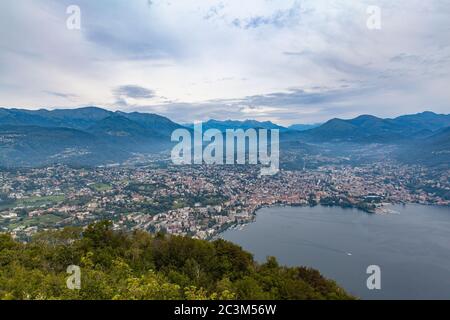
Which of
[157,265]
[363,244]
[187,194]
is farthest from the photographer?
[187,194]

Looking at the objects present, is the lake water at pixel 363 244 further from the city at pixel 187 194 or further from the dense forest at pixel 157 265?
the dense forest at pixel 157 265

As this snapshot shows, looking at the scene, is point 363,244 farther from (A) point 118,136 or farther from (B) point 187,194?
(A) point 118,136

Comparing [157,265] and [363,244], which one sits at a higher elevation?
[157,265]

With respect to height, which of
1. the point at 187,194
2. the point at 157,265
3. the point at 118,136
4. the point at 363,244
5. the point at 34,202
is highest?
the point at 118,136

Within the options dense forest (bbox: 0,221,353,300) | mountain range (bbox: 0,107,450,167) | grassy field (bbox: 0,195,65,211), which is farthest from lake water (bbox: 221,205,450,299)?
mountain range (bbox: 0,107,450,167)

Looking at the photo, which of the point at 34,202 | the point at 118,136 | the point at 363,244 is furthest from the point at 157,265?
the point at 118,136

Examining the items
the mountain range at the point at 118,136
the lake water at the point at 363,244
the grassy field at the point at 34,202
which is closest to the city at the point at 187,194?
the grassy field at the point at 34,202
